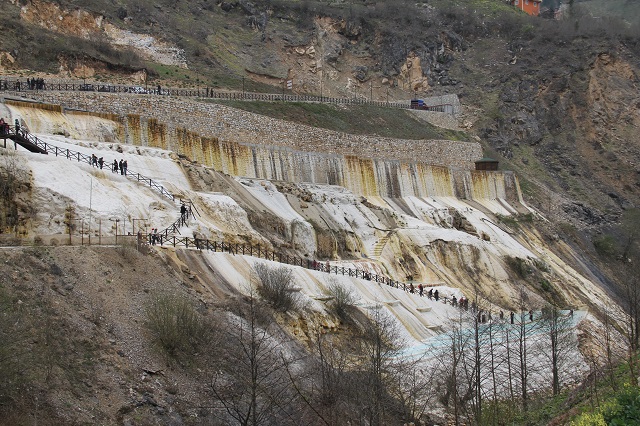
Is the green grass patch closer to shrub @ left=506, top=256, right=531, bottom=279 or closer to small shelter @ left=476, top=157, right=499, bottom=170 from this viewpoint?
small shelter @ left=476, top=157, right=499, bottom=170

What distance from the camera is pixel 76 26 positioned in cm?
6969

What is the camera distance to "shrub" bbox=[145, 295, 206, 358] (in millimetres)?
18578

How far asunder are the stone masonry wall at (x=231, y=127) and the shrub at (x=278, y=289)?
1954 centimetres

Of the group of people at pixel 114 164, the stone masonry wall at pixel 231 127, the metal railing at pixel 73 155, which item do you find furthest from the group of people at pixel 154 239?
the stone masonry wall at pixel 231 127

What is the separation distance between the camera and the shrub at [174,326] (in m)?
18.6

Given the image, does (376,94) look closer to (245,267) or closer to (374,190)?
(374,190)

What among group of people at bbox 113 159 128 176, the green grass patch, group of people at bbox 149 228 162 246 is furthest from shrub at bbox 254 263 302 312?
the green grass patch

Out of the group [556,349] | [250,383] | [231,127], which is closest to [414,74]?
[231,127]

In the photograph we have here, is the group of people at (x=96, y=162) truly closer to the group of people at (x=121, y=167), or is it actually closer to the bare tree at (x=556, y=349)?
the group of people at (x=121, y=167)

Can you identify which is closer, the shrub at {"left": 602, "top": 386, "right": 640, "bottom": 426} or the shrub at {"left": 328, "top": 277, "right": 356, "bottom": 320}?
the shrub at {"left": 602, "top": 386, "right": 640, "bottom": 426}

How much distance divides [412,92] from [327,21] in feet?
54.8

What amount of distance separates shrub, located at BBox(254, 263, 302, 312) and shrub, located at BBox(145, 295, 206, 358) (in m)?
5.12

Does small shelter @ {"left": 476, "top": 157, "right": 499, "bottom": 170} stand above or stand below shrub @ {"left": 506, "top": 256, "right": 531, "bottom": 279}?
above

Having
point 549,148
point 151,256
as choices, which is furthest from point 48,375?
point 549,148
